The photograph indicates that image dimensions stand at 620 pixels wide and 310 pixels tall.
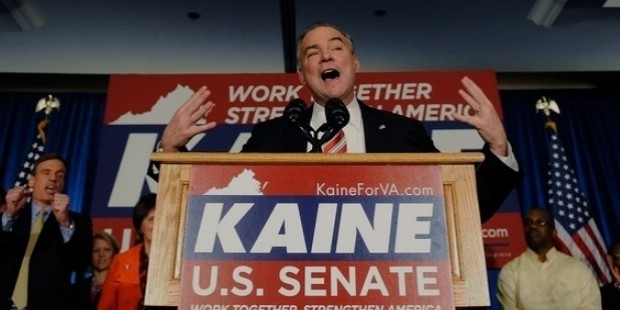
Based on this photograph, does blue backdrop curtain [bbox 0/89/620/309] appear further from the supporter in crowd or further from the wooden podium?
the wooden podium

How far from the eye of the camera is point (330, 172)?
0.85m

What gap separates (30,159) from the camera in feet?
14.3

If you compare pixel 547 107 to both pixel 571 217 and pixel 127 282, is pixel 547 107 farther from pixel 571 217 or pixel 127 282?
pixel 127 282

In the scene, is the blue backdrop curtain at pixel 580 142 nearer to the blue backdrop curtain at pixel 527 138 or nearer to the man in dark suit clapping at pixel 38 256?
the blue backdrop curtain at pixel 527 138

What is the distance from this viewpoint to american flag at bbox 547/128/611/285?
394 centimetres

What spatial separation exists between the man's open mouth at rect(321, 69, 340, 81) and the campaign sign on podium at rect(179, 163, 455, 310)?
56cm

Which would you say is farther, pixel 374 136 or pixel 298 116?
pixel 374 136

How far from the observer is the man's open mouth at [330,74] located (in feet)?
4.51

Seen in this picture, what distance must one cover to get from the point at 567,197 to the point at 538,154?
646mm

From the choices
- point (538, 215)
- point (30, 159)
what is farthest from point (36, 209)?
point (538, 215)

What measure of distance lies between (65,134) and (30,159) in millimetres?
510

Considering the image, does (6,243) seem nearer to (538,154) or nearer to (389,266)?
(389,266)

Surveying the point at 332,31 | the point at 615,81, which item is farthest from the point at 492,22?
the point at 332,31

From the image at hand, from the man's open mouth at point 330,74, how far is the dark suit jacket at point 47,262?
1.39 meters
